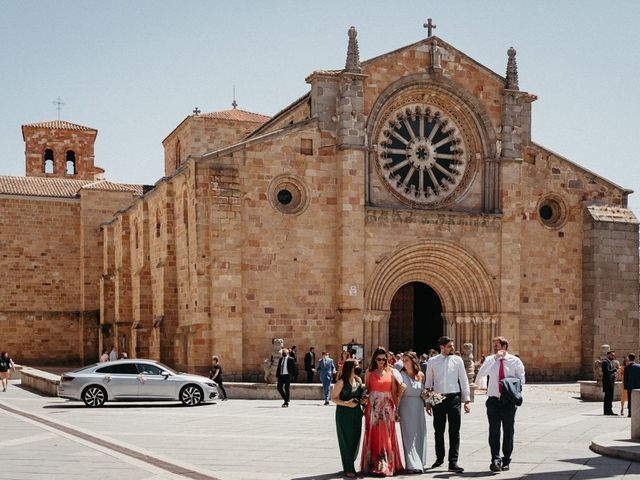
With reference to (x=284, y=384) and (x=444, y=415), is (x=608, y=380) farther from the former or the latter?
(x=444, y=415)

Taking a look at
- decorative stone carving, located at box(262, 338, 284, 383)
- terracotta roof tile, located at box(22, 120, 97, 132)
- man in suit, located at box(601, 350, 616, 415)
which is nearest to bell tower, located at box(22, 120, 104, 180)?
terracotta roof tile, located at box(22, 120, 97, 132)

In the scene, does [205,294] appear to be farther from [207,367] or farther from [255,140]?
[255,140]

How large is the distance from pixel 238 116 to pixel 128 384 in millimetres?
24331

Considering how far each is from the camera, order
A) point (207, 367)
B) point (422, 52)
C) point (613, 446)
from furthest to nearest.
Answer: point (422, 52) < point (207, 367) < point (613, 446)

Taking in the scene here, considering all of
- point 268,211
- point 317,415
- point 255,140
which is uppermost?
point 255,140

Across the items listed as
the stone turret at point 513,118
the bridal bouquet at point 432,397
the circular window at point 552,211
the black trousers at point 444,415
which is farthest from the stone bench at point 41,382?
the circular window at point 552,211

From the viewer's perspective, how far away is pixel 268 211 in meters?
28.2

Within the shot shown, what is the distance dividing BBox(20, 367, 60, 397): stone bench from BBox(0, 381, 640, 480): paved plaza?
2.85m

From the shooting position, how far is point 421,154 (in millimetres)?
30328

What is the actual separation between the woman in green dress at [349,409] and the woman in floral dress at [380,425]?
16cm

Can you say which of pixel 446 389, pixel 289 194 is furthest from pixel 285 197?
pixel 446 389

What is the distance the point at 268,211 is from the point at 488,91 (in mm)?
9325

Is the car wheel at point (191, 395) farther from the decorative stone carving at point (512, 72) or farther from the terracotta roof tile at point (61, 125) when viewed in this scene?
the terracotta roof tile at point (61, 125)

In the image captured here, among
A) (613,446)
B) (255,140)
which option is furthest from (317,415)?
(255,140)
